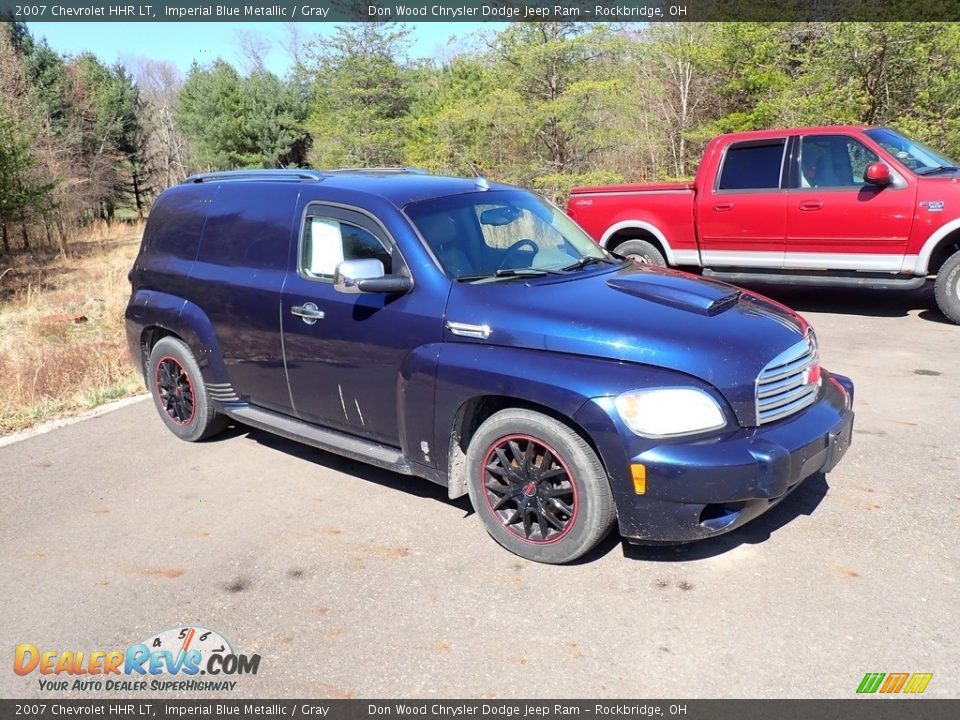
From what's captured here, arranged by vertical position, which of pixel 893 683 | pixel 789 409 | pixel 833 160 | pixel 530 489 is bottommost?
pixel 893 683

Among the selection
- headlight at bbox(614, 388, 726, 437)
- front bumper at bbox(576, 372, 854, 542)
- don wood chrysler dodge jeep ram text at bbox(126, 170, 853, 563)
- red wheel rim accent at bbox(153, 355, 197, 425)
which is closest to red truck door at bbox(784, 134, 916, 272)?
don wood chrysler dodge jeep ram text at bbox(126, 170, 853, 563)

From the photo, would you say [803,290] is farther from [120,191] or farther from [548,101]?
[120,191]

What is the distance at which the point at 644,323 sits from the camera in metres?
3.53

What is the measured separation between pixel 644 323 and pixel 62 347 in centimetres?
949

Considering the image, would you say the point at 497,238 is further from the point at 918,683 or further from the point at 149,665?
the point at 918,683

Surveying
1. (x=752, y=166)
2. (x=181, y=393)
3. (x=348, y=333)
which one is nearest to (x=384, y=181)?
(x=348, y=333)

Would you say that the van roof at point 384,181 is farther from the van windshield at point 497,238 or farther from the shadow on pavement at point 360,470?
the shadow on pavement at point 360,470

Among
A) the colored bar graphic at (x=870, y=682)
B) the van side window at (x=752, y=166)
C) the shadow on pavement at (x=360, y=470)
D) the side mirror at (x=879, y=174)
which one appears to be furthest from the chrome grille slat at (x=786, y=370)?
the van side window at (x=752, y=166)

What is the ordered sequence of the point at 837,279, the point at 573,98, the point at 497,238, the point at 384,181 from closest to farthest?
the point at 497,238 → the point at 384,181 → the point at 837,279 → the point at 573,98

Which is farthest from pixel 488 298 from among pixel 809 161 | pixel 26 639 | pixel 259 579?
pixel 809 161

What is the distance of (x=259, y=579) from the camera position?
3701 millimetres

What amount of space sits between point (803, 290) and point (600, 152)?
9969 mm

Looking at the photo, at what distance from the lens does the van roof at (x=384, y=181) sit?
448 cm

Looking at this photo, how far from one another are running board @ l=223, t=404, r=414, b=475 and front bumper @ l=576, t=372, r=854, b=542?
1394 millimetres
